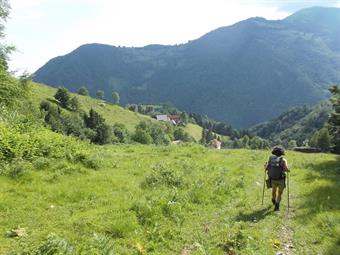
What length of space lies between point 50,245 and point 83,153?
12.7m

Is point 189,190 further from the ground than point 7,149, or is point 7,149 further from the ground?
point 7,149

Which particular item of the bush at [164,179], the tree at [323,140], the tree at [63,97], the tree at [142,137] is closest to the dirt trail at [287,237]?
the bush at [164,179]

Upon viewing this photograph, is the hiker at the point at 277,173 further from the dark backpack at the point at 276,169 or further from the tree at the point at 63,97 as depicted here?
the tree at the point at 63,97

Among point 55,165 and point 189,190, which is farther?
point 55,165

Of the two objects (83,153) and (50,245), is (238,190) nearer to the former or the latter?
(83,153)

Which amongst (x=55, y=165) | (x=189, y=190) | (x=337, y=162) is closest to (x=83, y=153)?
(x=55, y=165)

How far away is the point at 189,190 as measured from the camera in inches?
763

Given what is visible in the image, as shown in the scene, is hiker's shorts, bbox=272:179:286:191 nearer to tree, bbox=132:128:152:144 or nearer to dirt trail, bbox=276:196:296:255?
dirt trail, bbox=276:196:296:255

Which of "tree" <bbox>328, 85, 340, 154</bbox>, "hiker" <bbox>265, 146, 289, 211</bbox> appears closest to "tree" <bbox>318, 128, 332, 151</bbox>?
"tree" <bbox>328, 85, 340, 154</bbox>

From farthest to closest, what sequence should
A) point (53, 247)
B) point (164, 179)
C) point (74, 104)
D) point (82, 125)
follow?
point (74, 104) → point (82, 125) → point (164, 179) → point (53, 247)

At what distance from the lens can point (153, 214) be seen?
1481 centimetres

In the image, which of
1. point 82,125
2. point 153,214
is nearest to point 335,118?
point 153,214

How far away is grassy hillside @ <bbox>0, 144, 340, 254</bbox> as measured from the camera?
12383 mm

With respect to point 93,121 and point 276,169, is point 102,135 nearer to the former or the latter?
point 93,121
